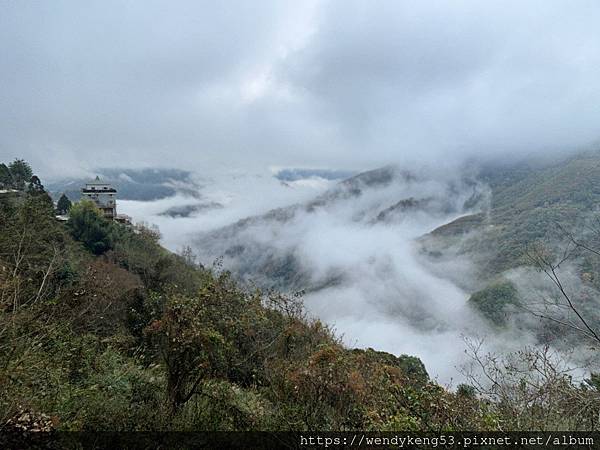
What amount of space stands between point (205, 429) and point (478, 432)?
124 inches

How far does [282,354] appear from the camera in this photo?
7777 mm

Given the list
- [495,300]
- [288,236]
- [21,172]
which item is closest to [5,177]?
[21,172]

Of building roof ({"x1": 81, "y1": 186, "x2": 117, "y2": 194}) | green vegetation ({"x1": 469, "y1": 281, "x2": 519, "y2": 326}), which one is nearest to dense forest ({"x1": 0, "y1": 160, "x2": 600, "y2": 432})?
building roof ({"x1": 81, "y1": 186, "x2": 117, "y2": 194})

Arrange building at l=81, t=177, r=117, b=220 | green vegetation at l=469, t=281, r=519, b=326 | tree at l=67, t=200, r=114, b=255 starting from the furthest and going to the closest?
green vegetation at l=469, t=281, r=519, b=326, building at l=81, t=177, r=117, b=220, tree at l=67, t=200, r=114, b=255

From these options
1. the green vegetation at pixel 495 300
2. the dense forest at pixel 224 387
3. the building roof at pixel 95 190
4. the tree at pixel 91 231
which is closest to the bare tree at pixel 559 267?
the dense forest at pixel 224 387

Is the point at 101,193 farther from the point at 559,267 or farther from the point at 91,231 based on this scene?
the point at 559,267

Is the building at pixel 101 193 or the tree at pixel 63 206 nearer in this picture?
the tree at pixel 63 206

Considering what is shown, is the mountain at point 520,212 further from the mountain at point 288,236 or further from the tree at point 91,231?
the tree at point 91,231

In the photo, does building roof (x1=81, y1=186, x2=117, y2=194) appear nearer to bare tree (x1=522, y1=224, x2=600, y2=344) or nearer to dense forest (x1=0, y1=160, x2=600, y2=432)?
dense forest (x1=0, y1=160, x2=600, y2=432)

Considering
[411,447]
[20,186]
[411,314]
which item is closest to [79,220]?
[20,186]

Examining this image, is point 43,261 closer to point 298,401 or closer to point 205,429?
point 205,429

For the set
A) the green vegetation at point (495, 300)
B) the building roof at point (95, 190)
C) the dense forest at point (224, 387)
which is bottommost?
the green vegetation at point (495, 300)

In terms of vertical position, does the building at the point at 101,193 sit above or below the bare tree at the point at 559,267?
above

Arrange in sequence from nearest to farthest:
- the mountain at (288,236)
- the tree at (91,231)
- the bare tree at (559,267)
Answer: the bare tree at (559,267), the tree at (91,231), the mountain at (288,236)
